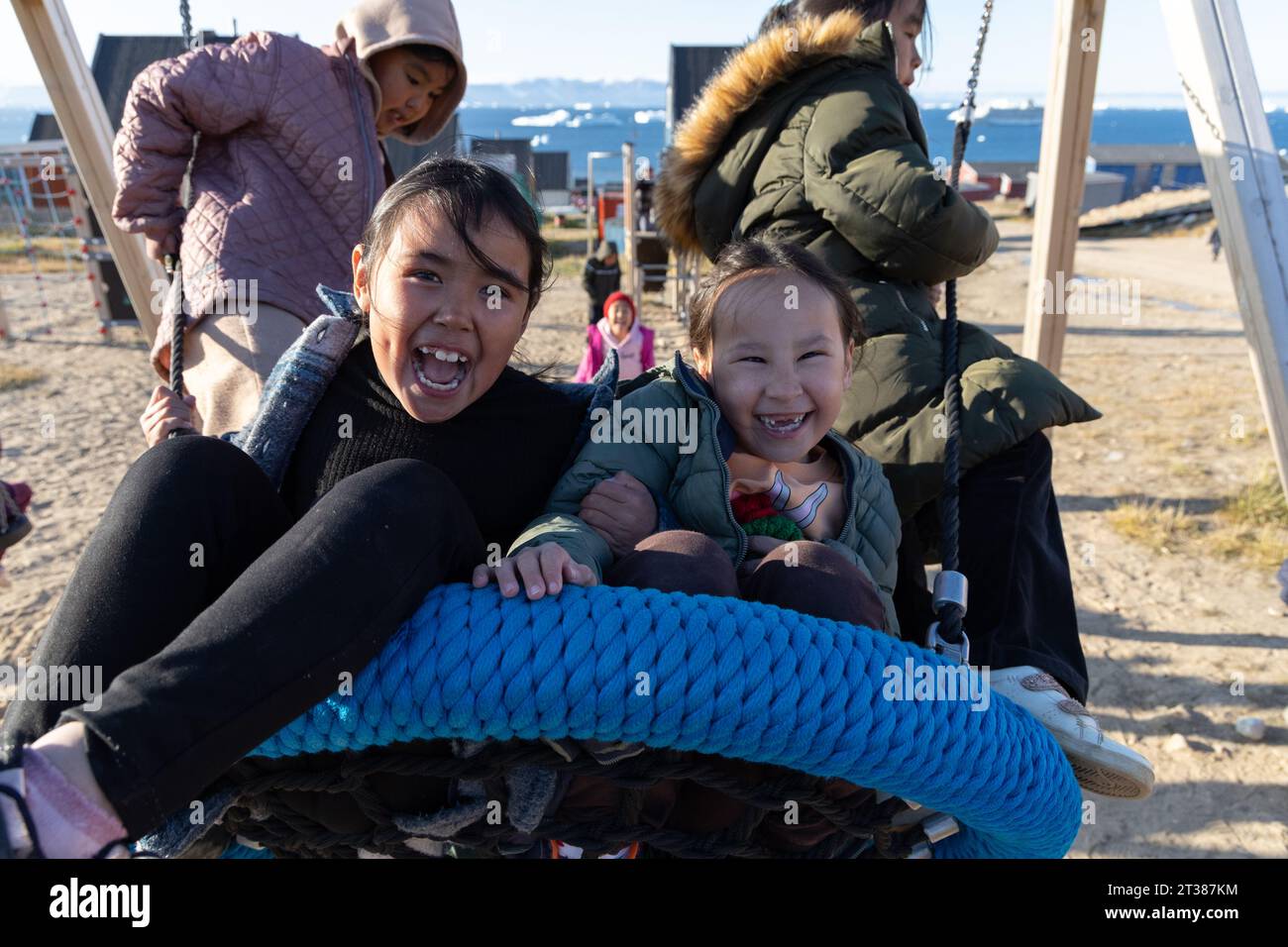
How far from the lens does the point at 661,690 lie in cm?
98

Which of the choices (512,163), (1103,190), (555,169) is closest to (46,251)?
(555,169)

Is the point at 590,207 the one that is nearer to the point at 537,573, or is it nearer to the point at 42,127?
the point at 537,573

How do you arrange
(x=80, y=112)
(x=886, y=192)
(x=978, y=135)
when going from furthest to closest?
(x=978, y=135) → (x=80, y=112) → (x=886, y=192)

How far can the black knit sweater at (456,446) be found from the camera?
151cm

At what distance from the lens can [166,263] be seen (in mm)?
2201

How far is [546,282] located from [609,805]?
0.90m

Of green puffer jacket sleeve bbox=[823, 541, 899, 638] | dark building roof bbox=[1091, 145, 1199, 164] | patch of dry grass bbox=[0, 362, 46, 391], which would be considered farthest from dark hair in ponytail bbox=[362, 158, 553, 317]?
dark building roof bbox=[1091, 145, 1199, 164]

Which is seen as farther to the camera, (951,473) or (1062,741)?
(951,473)

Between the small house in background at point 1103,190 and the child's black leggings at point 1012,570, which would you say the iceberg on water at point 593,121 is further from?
the child's black leggings at point 1012,570

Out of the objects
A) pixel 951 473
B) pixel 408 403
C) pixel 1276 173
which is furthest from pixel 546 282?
pixel 1276 173

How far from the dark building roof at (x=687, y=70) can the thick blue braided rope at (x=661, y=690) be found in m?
14.5

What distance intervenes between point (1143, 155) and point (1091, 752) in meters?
40.9
